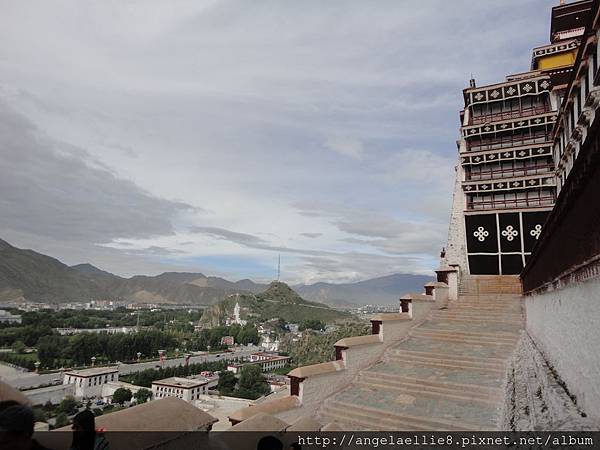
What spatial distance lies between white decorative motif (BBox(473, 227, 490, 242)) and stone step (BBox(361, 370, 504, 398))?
11.6 m

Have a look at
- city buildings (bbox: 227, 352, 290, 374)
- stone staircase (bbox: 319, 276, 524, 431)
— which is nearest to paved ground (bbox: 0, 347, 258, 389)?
city buildings (bbox: 227, 352, 290, 374)

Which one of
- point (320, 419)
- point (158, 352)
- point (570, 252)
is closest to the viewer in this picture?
point (570, 252)

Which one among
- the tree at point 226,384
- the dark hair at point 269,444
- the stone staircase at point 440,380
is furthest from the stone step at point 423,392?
the tree at point 226,384

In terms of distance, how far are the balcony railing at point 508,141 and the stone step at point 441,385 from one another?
13745 mm

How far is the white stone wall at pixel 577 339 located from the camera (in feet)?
13.1

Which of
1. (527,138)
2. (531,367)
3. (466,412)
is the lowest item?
(466,412)

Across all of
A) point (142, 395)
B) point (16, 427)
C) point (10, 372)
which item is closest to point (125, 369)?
point (10, 372)

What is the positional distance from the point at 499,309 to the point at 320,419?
8.45 m

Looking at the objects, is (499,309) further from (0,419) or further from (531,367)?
(0,419)

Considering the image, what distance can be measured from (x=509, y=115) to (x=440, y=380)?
1560 cm

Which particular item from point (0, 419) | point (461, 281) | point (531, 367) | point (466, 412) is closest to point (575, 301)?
point (531, 367)

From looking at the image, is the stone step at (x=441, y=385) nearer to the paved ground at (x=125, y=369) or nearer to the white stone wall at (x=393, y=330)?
the white stone wall at (x=393, y=330)

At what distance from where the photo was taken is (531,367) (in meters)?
7.66

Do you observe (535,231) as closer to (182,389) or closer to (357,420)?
(357,420)
